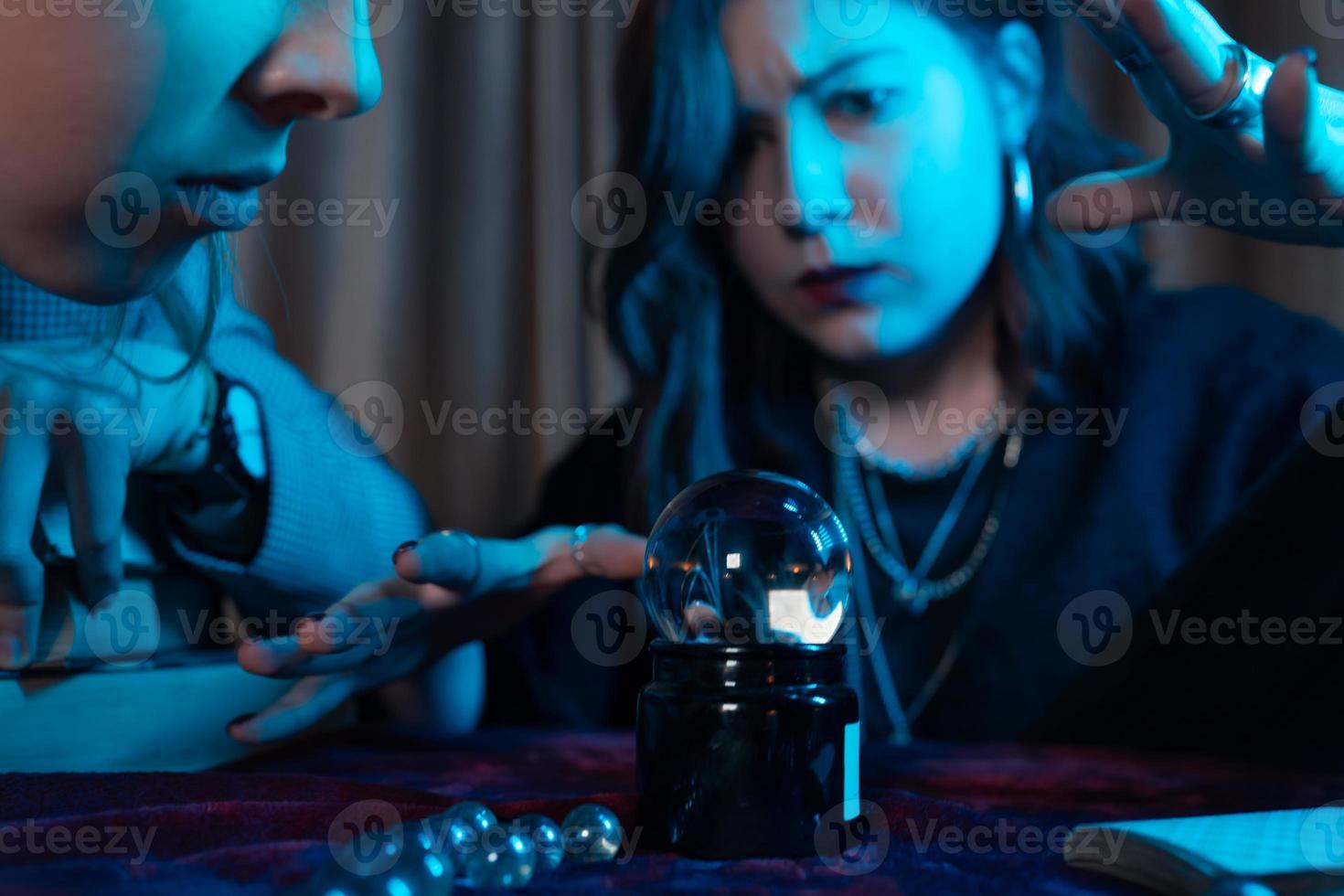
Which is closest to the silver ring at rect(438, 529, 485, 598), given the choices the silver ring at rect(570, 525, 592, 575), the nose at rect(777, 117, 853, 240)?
the silver ring at rect(570, 525, 592, 575)

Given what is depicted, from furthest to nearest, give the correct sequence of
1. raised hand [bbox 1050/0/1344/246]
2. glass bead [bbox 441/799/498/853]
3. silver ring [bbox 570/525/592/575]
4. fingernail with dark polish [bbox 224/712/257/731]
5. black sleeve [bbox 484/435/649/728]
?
black sleeve [bbox 484/435/649/728] → silver ring [bbox 570/525/592/575] → fingernail with dark polish [bbox 224/712/257/731] → raised hand [bbox 1050/0/1344/246] → glass bead [bbox 441/799/498/853]

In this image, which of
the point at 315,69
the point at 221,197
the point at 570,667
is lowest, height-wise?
the point at 570,667

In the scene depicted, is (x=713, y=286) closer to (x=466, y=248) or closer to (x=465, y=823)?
(x=466, y=248)

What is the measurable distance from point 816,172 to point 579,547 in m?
0.50

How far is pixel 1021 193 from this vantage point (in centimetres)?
136

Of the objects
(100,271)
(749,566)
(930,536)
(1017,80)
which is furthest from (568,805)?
(1017,80)

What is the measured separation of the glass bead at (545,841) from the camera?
708 mm

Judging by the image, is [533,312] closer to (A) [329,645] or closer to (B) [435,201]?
(B) [435,201]

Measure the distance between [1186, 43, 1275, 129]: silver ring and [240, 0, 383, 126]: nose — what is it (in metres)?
0.72

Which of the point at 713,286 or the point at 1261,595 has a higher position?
the point at 713,286

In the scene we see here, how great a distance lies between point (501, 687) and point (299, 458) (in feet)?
1.33

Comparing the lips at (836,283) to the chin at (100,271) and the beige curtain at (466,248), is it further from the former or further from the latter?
the chin at (100,271)

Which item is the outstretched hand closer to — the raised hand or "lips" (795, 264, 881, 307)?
"lips" (795, 264, 881, 307)

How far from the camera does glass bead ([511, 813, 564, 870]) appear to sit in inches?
27.9
